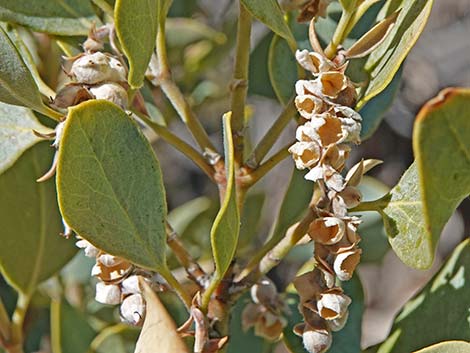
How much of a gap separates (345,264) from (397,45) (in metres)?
0.26

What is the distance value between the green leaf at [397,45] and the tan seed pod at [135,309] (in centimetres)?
35

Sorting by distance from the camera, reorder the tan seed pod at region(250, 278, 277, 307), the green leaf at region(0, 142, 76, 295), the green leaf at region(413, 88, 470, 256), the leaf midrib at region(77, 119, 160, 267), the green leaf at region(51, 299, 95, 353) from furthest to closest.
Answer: the green leaf at region(51, 299, 95, 353)
the green leaf at region(0, 142, 76, 295)
the tan seed pod at region(250, 278, 277, 307)
the leaf midrib at region(77, 119, 160, 267)
the green leaf at region(413, 88, 470, 256)

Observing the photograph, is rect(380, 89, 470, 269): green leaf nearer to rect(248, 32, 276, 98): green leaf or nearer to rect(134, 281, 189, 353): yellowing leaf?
rect(134, 281, 189, 353): yellowing leaf

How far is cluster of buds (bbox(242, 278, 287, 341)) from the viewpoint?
49.6 inches

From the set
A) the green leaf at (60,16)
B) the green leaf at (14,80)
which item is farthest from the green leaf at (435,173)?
the green leaf at (60,16)

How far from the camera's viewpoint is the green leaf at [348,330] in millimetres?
1312

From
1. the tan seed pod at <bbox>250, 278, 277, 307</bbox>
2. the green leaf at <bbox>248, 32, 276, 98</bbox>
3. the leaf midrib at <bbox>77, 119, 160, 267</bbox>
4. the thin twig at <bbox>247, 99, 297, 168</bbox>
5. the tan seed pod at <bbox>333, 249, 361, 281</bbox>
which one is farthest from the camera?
the green leaf at <bbox>248, 32, 276, 98</bbox>

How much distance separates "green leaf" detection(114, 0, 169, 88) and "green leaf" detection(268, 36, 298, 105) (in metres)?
0.32

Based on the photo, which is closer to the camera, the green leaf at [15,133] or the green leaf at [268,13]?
the green leaf at [268,13]

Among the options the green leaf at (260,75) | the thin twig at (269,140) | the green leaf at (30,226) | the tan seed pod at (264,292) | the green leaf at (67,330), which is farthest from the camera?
the green leaf at (260,75)

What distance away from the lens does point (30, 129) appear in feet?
4.04

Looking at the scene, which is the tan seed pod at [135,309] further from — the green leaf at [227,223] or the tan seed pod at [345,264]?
the tan seed pod at [345,264]

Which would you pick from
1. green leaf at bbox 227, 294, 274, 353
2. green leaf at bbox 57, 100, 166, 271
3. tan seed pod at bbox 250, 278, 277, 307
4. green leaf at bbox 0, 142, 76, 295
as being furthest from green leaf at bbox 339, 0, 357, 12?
green leaf at bbox 227, 294, 274, 353

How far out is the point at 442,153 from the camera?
32.4 inches
